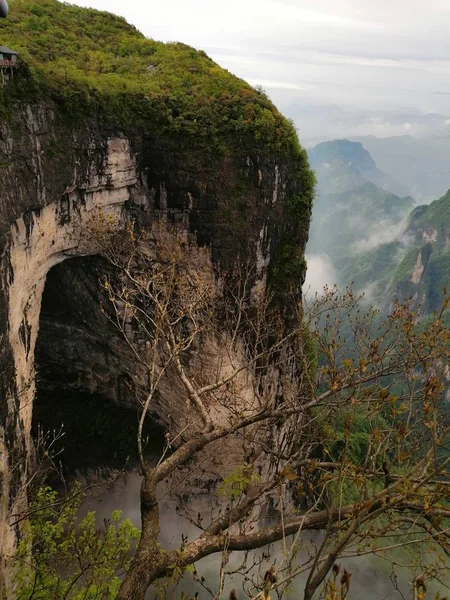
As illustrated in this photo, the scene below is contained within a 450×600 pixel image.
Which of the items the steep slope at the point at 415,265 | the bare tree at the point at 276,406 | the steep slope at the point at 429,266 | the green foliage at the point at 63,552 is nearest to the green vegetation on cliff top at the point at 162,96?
the bare tree at the point at 276,406

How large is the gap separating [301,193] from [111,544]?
1174cm

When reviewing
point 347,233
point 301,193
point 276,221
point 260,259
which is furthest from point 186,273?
point 347,233

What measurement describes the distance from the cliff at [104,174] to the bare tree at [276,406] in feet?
3.28

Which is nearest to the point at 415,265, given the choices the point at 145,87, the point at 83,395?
the point at 83,395

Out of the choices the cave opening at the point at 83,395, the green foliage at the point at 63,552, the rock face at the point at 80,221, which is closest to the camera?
the green foliage at the point at 63,552

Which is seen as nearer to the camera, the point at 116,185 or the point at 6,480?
the point at 6,480

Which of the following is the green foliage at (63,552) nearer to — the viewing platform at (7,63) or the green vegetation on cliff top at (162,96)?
the green vegetation on cliff top at (162,96)

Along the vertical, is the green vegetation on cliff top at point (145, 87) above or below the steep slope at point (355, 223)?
above

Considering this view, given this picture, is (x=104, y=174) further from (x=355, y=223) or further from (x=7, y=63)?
(x=355, y=223)

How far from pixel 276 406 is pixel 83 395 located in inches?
316

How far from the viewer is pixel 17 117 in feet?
34.4

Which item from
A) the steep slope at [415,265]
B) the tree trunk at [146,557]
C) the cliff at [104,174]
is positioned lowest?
the steep slope at [415,265]

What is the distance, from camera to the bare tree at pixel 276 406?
543 cm

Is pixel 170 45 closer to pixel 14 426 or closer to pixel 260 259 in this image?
pixel 260 259
